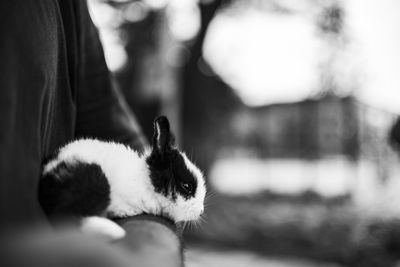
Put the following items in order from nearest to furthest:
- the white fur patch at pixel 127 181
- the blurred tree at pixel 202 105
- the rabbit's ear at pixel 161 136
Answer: the white fur patch at pixel 127 181, the rabbit's ear at pixel 161 136, the blurred tree at pixel 202 105

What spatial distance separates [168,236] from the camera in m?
1.21

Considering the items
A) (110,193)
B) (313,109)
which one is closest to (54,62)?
(110,193)

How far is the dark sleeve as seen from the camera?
1.82m

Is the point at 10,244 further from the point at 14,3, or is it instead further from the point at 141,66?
the point at 141,66

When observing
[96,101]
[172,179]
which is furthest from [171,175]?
[96,101]

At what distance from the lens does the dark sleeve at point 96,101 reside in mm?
1824

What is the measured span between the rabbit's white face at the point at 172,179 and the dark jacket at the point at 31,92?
32cm

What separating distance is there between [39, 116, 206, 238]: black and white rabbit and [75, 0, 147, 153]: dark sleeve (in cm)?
18

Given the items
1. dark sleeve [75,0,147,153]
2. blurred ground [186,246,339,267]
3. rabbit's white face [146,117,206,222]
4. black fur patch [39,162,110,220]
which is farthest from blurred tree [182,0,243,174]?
black fur patch [39,162,110,220]

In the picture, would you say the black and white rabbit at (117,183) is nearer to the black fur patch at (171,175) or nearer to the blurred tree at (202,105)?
the black fur patch at (171,175)

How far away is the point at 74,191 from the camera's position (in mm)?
1265

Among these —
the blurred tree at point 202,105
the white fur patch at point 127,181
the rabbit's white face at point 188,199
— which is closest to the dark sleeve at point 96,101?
the white fur patch at point 127,181

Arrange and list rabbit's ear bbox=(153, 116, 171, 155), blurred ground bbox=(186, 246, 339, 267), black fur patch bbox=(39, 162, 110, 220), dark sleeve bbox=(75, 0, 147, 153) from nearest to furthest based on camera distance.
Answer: black fur patch bbox=(39, 162, 110, 220) → rabbit's ear bbox=(153, 116, 171, 155) → dark sleeve bbox=(75, 0, 147, 153) → blurred ground bbox=(186, 246, 339, 267)

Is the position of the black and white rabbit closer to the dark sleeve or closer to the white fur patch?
the white fur patch
